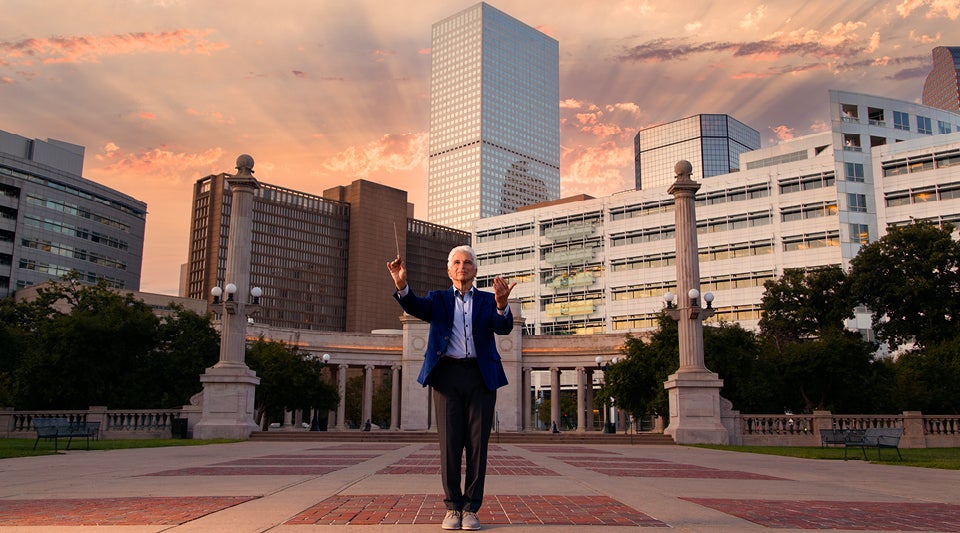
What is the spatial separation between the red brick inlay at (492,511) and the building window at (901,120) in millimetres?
99016

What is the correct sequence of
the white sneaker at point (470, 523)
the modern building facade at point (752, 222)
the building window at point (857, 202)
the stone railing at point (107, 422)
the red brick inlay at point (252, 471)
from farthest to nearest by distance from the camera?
the building window at point (857, 202)
the modern building facade at point (752, 222)
the stone railing at point (107, 422)
the red brick inlay at point (252, 471)
the white sneaker at point (470, 523)

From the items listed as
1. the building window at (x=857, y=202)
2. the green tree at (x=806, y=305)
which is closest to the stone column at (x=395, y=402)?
the green tree at (x=806, y=305)

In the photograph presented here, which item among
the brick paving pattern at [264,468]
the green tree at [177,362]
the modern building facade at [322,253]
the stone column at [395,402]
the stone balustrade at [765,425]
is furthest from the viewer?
the modern building facade at [322,253]

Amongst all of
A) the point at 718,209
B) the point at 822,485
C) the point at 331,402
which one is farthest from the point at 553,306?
the point at 822,485

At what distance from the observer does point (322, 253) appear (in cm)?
19025

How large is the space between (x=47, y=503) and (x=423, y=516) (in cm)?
426

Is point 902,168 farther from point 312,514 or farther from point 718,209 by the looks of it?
point 312,514

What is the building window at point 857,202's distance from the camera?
84562 mm

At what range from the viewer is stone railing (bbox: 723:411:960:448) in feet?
97.0

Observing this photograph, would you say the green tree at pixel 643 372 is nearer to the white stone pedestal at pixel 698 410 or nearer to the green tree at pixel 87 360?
the white stone pedestal at pixel 698 410

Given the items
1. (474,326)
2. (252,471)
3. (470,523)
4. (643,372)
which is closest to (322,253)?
(643,372)

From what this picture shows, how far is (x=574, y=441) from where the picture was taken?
111ft

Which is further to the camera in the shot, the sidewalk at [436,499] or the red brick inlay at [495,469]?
the red brick inlay at [495,469]

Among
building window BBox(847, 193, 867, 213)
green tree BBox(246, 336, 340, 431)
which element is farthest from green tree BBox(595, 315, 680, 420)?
building window BBox(847, 193, 867, 213)
